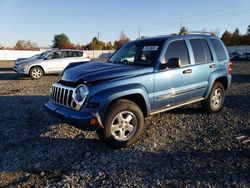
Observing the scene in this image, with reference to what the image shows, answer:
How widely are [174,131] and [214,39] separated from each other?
2.78 m

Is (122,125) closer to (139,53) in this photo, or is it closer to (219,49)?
(139,53)

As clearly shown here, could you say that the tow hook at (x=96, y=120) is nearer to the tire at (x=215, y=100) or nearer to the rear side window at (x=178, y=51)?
the rear side window at (x=178, y=51)

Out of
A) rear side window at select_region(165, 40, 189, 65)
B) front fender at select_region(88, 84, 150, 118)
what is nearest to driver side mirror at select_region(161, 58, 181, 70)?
rear side window at select_region(165, 40, 189, 65)

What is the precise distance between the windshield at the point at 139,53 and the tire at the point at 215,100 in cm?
208

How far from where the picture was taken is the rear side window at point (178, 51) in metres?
5.22

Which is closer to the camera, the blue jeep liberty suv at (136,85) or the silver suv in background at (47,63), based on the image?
the blue jeep liberty suv at (136,85)

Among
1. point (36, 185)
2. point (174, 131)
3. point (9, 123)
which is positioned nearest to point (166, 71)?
point (174, 131)

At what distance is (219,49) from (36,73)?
429 inches

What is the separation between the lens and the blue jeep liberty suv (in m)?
4.20

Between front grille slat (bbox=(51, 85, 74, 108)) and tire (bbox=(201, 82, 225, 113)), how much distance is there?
11.7 ft

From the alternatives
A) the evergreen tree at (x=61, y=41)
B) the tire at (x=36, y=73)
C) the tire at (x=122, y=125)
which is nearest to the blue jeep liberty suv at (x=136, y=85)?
the tire at (x=122, y=125)

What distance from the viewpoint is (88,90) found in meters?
4.15

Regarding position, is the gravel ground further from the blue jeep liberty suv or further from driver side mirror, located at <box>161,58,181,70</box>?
driver side mirror, located at <box>161,58,181,70</box>

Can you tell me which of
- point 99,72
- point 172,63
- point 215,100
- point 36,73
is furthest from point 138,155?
point 36,73
